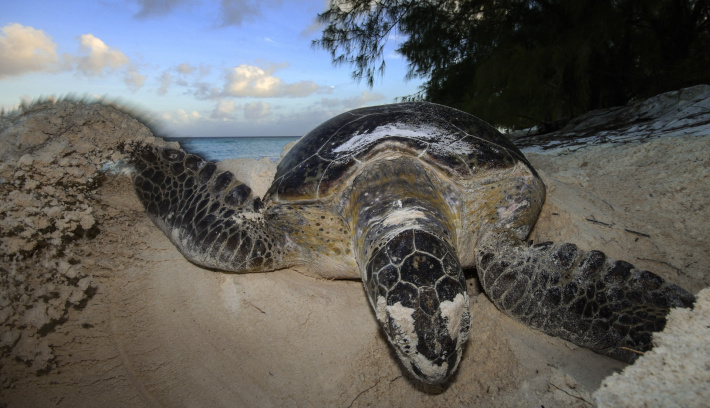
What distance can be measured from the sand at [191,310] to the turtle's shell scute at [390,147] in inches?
27.8

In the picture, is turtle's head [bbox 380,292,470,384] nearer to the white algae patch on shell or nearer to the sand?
the sand

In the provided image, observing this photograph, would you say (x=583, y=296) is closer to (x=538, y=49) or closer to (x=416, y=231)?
(x=416, y=231)

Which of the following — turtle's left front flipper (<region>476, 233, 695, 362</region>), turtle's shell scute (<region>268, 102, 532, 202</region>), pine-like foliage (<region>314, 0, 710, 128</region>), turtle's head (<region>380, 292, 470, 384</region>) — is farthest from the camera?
pine-like foliage (<region>314, 0, 710, 128</region>)

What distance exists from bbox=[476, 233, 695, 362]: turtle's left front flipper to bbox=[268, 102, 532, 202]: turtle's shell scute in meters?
0.68

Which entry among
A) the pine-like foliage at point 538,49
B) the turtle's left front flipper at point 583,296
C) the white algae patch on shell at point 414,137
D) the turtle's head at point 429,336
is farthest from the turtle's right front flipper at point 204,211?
the pine-like foliage at point 538,49

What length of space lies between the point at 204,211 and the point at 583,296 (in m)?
2.46

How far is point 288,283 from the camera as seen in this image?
2176mm

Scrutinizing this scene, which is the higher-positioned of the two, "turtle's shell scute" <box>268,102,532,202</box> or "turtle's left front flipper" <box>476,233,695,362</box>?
"turtle's shell scute" <box>268,102,532,202</box>

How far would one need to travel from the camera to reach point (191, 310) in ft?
6.31

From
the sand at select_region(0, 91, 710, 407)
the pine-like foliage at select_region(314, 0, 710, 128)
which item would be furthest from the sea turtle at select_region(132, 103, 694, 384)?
the pine-like foliage at select_region(314, 0, 710, 128)

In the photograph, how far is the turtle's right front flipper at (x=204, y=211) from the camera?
211 centimetres

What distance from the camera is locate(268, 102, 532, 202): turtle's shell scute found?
82.1 inches

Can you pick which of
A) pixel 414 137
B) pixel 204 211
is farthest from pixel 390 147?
pixel 204 211

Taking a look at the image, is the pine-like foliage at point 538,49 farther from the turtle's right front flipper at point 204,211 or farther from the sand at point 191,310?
the turtle's right front flipper at point 204,211
